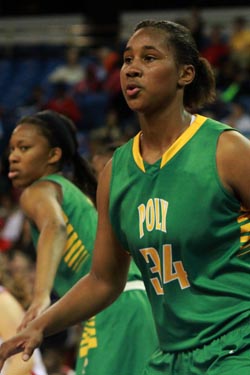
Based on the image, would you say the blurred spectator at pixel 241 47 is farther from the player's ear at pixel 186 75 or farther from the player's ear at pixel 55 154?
the player's ear at pixel 186 75

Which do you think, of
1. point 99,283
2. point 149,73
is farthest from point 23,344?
point 149,73

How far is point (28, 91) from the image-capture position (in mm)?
16438

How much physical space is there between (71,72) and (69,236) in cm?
1044

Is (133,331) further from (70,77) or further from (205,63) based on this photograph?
(70,77)

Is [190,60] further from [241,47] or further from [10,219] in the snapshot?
[241,47]

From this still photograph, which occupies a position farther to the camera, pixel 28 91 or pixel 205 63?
pixel 28 91

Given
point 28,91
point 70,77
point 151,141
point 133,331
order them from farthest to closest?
point 28,91 < point 70,77 < point 133,331 < point 151,141

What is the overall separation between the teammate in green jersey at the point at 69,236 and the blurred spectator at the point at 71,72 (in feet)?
32.3

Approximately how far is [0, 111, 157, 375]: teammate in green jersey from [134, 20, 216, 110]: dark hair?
1264mm

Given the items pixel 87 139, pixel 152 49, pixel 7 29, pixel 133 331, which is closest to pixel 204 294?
pixel 152 49

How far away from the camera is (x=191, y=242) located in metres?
3.47

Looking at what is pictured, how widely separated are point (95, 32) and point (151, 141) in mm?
13576

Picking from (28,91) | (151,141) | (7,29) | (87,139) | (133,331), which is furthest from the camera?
(7,29)

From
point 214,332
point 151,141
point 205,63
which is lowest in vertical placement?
point 214,332
